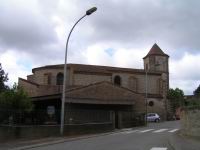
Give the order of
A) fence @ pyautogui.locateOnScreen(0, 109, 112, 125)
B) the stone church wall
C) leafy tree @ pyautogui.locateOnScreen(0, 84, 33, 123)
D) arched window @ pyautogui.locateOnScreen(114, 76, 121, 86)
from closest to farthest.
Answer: fence @ pyautogui.locateOnScreen(0, 109, 112, 125) < leafy tree @ pyautogui.locateOnScreen(0, 84, 33, 123) < the stone church wall < arched window @ pyautogui.locateOnScreen(114, 76, 121, 86)

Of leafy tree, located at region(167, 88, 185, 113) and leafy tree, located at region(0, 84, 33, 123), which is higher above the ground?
leafy tree, located at region(167, 88, 185, 113)

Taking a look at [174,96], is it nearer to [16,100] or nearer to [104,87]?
[104,87]

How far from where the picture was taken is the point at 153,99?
3649 inches

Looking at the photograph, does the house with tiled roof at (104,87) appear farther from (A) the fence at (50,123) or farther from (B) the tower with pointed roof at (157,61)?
(A) the fence at (50,123)

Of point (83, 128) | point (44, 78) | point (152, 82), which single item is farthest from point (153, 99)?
point (83, 128)

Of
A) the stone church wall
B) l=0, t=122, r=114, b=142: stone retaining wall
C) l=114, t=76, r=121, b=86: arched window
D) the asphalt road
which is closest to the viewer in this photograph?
the asphalt road

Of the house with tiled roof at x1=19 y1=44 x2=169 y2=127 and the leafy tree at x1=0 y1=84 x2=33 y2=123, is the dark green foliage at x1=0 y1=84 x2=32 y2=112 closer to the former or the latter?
the leafy tree at x1=0 y1=84 x2=33 y2=123

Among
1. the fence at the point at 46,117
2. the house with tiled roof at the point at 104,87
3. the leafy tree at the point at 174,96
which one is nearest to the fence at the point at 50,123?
the fence at the point at 46,117

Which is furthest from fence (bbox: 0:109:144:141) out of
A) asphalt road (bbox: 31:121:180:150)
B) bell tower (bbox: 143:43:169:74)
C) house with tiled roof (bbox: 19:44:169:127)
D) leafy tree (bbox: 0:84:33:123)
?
bell tower (bbox: 143:43:169:74)

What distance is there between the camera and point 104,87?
59.6m

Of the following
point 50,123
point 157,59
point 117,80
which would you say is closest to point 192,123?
point 50,123

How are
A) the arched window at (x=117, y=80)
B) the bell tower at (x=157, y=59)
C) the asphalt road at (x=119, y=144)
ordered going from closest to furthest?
the asphalt road at (x=119, y=144) < the arched window at (x=117, y=80) < the bell tower at (x=157, y=59)

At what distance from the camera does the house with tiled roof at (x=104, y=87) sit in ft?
182

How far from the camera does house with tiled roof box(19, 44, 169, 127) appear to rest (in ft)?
182
